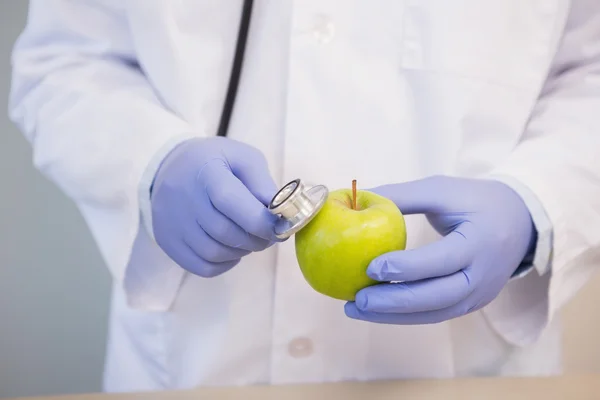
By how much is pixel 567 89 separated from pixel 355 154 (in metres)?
0.26

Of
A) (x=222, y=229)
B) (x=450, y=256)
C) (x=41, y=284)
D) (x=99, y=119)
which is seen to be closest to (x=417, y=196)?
(x=450, y=256)

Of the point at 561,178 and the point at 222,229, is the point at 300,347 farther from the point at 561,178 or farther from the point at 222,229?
the point at 561,178

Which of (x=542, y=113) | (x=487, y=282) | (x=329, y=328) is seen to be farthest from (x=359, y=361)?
(x=542, y=113)

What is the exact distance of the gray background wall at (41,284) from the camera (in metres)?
0.87

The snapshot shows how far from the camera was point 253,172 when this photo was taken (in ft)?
1.50

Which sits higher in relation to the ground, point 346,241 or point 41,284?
point 346,241

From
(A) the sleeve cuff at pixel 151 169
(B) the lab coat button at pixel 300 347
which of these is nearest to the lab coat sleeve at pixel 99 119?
(A) the sleeve cuff at pixel 151 169

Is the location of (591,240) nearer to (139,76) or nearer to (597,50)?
(597,50)

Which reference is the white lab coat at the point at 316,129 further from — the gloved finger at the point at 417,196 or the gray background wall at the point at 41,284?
the gray background wall at the point at 41,284

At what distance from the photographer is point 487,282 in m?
0.46

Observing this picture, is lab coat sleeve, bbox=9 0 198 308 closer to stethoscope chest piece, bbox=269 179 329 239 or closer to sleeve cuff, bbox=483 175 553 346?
stethoscope chest piece, bbox=269 179 329 239

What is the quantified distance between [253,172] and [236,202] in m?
0.04

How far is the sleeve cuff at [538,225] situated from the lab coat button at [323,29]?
22cm

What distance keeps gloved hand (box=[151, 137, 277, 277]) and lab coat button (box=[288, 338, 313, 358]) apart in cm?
12
